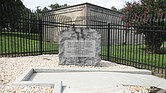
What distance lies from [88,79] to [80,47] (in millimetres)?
2426

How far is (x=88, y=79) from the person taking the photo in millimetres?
5645

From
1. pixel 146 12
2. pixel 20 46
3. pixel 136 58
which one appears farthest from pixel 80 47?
pixel 146 12

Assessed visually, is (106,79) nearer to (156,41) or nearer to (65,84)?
(65,84)

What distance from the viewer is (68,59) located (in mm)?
7855

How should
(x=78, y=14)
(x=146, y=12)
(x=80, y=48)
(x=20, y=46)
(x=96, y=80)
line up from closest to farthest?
1. (x=96, y=80)
2. (x=80, y=48)
3. (x=20, y=46)
4. (x=146, y=12)
5. (x=78, y=14)

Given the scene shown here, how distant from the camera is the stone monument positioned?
25.9 feet

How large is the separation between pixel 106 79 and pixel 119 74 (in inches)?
29.1

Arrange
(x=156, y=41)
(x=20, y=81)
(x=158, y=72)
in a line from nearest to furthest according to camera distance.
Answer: (x=20, y=81), (x=158, y=72), (x=156, y=41)

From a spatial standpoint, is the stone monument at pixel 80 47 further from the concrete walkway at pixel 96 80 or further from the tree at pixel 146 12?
the tree at pixel 146 12

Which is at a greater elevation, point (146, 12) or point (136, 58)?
point (146, 12)

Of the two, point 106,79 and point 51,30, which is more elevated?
point 51,30

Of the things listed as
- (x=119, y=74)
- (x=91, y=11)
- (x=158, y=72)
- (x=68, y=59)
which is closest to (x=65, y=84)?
(x=119, y=74)

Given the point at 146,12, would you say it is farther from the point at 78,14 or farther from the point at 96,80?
the point at 96,80

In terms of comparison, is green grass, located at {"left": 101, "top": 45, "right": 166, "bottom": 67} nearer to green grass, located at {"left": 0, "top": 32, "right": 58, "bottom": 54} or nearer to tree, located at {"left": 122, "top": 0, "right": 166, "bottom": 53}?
tree, located at {"left": 122, "top": 0, "right": 166, "bottom": 53}
